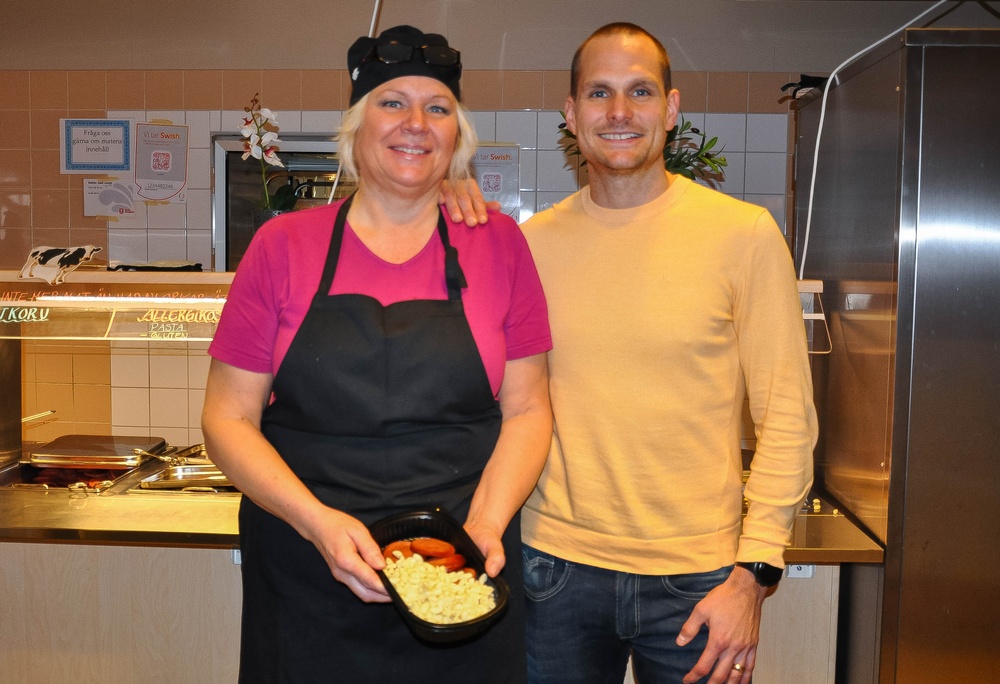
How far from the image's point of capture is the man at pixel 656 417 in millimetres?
1432

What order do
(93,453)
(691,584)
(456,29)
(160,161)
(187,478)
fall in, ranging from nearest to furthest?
(691,584), (187,478), (93,453), (456,29), (160,161)

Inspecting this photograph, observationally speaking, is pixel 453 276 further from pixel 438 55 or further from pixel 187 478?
pixel 187 478

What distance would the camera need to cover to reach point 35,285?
2.08m

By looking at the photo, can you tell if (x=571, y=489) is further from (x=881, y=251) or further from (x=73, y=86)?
(x=73, y=86)

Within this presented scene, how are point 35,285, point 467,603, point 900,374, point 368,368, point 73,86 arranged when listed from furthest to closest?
point 73,86 < point 35,285 < point 900,374 < point 368,368 < point 467,603

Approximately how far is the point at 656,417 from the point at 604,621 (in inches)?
14.0

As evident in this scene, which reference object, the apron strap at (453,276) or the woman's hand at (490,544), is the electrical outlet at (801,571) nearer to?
the woman's hand at (490,544)

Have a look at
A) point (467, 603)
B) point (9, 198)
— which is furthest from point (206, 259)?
point (467, 603)

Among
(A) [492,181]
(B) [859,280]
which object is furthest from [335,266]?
(A) [492,181]

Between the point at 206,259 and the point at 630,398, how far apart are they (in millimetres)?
3124

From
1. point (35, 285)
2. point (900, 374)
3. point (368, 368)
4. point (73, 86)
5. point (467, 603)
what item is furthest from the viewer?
point (73, 86)

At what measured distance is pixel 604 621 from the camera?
4.89 ft

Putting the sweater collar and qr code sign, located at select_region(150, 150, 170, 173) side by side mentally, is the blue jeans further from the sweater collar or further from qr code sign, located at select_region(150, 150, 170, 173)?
qr code sign, located at select_region(150, 150, 170, 173)

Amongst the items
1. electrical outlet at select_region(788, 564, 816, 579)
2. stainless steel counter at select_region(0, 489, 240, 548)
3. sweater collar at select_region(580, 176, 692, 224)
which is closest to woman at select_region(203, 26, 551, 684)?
sweater collar at select_region(580, 176, 692, 224)
